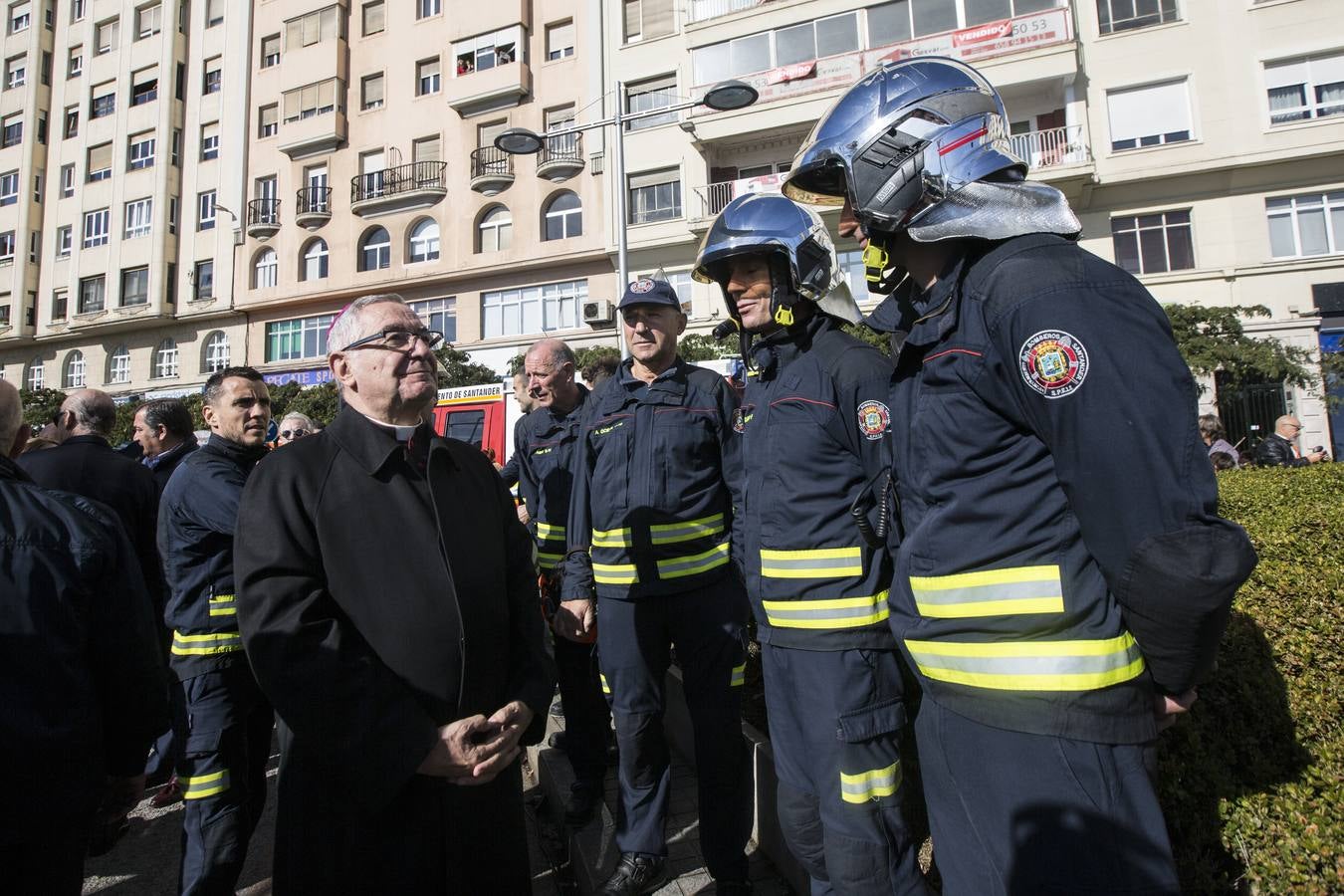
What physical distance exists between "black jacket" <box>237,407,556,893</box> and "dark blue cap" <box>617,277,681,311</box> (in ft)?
5.14

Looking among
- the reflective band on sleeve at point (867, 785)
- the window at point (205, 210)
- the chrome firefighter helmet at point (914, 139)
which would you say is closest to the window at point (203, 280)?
the window at point (205, 210)

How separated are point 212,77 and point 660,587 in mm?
40617

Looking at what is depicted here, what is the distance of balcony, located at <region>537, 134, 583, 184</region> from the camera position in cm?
2581

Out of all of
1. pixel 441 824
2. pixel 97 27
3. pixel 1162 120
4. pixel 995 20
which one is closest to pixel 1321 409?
pixel 1162 120

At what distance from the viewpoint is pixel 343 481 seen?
1.92 meters

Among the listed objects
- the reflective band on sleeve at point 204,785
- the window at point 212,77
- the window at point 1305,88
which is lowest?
the reflective band on sleeve at point 204,785

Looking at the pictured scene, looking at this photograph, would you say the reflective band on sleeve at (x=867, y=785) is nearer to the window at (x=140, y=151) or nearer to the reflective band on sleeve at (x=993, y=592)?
the reflective band on sleeve at (x=993, y=592)

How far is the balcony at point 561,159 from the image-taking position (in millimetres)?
25812

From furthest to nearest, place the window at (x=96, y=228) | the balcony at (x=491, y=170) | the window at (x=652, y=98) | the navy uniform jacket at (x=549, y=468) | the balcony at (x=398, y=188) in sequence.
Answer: the window at (x=96, y=228), the balcony at (x=398, y=188), the balcony at (x=491, y=170), the window at (x=652, y=98), the navy uniform jacket at (x=549, y=468)

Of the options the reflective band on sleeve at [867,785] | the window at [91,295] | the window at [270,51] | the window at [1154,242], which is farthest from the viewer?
the window at [91,295]

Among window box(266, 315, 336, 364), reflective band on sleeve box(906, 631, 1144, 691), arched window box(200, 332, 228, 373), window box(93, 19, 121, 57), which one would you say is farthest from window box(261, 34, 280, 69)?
reflective band on sleeve box(906, 631, 1144, 691)

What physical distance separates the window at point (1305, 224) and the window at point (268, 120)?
35.0 metres

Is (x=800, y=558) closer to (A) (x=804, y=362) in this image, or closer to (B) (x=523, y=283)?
(A) (x=804, y=362)

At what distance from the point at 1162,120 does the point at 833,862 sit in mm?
23957
